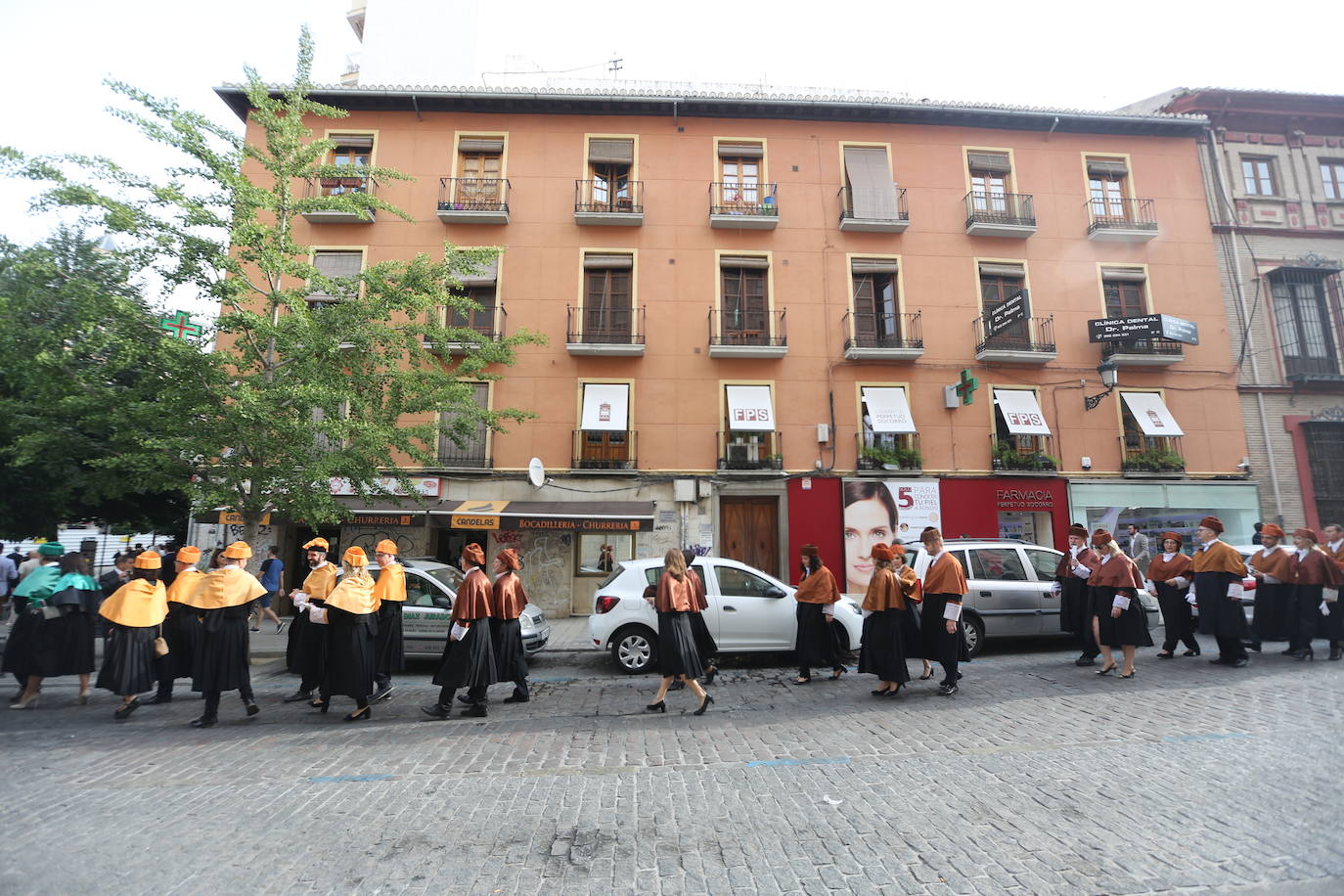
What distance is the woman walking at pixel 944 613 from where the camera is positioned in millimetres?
7004

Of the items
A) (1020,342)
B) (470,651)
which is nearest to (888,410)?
(1020,342)

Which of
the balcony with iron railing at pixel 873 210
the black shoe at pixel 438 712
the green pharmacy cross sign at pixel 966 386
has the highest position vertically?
the balcony with iron railing at pixel 873 210

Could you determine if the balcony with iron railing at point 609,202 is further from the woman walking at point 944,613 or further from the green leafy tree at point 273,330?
the woman walking at point 944,613

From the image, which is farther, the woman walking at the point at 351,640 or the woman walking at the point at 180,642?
the woman walking at the point at 180,642

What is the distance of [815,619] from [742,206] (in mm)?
13098

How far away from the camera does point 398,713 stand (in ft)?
22.2

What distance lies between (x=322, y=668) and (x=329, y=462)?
11.5 ft

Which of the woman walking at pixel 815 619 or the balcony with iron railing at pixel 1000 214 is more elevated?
the balcony with iron railing at pixel 1000 214

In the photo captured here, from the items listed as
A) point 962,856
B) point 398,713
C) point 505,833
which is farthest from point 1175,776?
point 398,713

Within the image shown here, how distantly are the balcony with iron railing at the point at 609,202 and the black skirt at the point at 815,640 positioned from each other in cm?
1261

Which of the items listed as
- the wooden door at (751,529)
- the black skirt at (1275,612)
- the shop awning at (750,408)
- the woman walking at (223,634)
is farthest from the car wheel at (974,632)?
the woman walking at (223,634)

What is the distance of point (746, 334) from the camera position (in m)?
17.0

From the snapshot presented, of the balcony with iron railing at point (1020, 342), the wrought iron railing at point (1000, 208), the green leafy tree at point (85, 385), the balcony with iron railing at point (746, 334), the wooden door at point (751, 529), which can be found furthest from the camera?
the wrought iron railing at point (1000, 208)

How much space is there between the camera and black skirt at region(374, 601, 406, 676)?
24.2 feet
